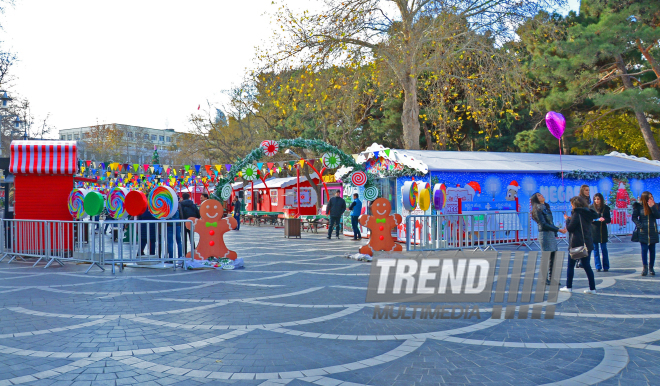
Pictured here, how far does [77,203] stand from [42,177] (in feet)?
6.50

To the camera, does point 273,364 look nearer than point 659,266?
Yes

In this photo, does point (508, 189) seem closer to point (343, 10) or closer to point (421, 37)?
point (421, 37)

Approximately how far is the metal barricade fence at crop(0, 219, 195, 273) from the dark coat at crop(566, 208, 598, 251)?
733 cm

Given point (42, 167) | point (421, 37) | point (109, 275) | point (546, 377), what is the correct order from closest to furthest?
point (546, 377), point (109, 275), point (42, 167), point (421, 37)

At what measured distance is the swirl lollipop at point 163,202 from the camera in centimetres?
1091

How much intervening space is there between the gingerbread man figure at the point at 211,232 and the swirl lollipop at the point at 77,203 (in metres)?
2.93

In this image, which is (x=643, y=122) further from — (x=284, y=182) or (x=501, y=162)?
(x=284, y=182)

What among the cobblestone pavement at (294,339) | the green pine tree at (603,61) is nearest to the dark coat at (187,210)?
the cobblestone pavement at (294,339)

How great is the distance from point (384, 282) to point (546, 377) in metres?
5.05

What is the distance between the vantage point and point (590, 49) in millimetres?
21328

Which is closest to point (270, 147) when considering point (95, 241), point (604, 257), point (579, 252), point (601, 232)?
point (95, 241)

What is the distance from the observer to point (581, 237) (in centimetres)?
771

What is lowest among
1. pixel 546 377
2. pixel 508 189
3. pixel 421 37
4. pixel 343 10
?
pixel 546 377


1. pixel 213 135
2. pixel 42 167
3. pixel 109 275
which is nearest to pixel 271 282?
pixel 109 275
